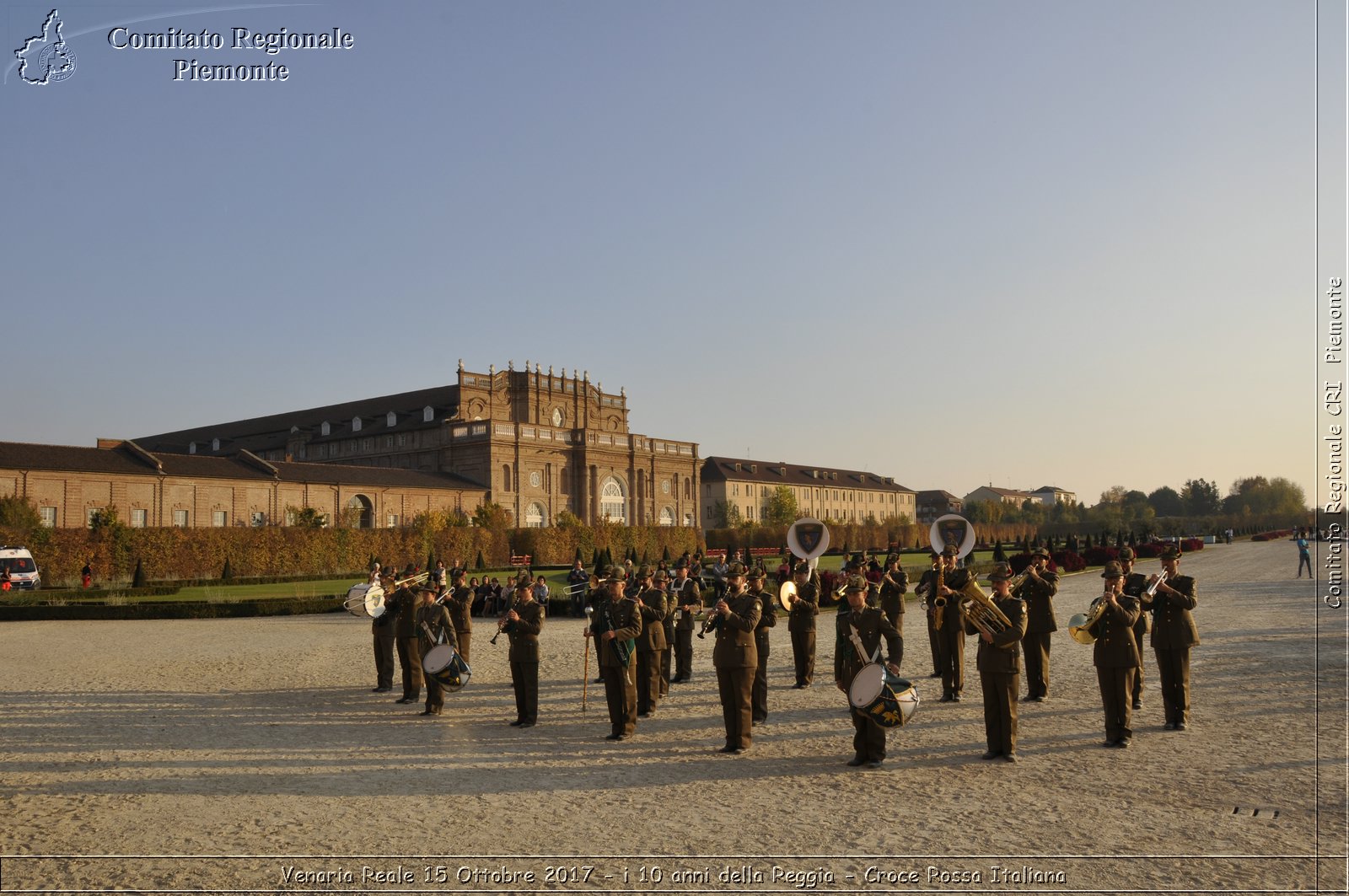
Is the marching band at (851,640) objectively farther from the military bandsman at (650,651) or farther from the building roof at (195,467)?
the building roof at (195,467)

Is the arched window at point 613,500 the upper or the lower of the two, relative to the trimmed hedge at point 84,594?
upper

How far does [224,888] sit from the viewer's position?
6.15 meters

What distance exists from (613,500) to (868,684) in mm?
75894

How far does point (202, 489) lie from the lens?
59.0m

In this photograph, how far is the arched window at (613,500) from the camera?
83250mm

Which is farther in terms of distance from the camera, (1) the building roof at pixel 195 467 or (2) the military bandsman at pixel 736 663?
(1) the building roof at pixel 195 467

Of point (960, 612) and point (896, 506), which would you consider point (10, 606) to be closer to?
point (960, 612)

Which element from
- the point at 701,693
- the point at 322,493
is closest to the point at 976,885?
the point at 701,693

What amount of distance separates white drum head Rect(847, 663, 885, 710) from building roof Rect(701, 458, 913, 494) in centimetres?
10268

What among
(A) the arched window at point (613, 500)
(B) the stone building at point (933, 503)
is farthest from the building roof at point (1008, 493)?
(A) the arched window at point (613, 500)

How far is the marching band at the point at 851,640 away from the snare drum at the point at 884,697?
14 mm

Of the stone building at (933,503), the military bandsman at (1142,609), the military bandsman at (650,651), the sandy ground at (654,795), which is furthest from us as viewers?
the stone building at (933,503)

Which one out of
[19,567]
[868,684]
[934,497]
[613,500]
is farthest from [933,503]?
[868,684]

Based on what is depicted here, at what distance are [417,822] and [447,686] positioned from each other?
14.5ft
